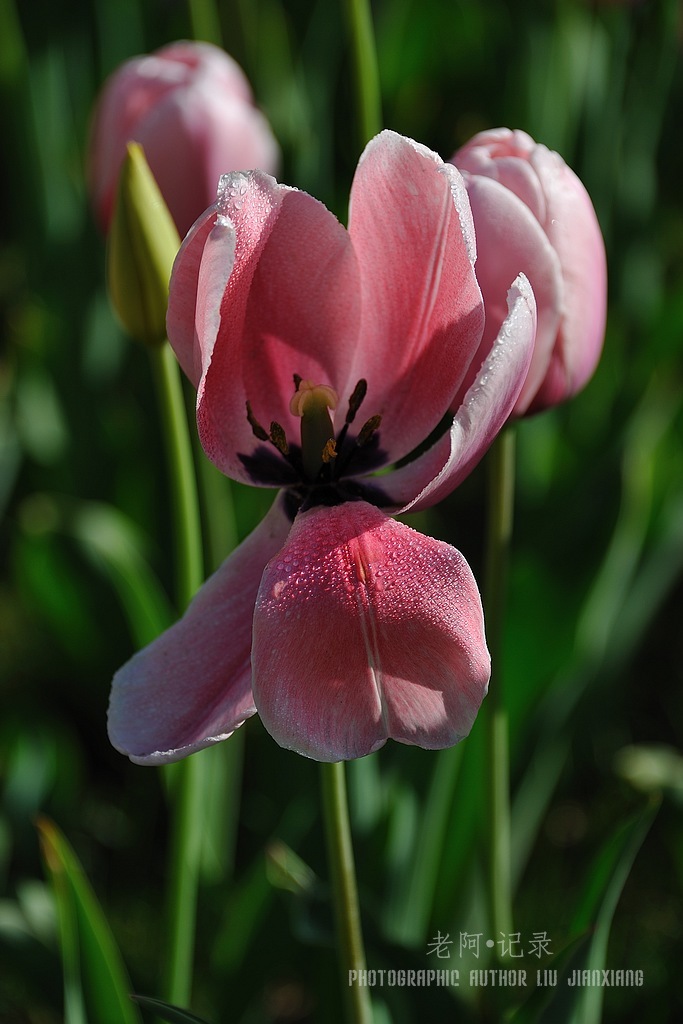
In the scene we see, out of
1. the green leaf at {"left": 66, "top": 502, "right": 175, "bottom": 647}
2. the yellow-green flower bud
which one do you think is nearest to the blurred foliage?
the green leaf at {"left": 66, "top": 502, "right": 175, "bottom": 647}

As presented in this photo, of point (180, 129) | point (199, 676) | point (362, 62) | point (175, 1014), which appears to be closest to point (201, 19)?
point (362, 62)

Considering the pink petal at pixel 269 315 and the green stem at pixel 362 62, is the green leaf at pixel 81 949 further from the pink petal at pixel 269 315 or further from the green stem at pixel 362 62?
the green stem at pixel 362 62

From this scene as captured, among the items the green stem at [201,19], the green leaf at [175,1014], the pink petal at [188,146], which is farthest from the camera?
the green stem at [201,19]

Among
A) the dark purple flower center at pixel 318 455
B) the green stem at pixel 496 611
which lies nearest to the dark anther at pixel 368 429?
the dark purple flower center at pixel 318 455

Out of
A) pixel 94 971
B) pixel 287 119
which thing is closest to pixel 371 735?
pixel 94 971

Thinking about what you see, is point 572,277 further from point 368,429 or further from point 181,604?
point 181,604

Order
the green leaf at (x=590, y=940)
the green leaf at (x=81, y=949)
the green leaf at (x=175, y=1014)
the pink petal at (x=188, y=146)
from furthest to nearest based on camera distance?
the pink petal at (x=188, y=146) < the green leaf at (x=81, y=949) < the green leaf at (x=590, y=940) < the green leaf at (x=175, y=1014)

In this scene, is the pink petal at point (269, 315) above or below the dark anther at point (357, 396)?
above
